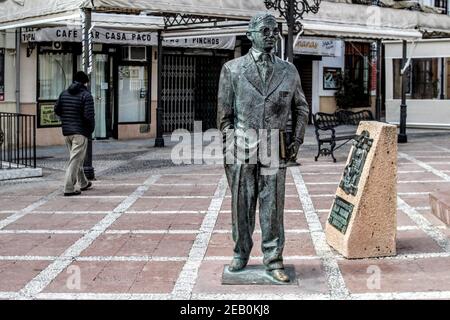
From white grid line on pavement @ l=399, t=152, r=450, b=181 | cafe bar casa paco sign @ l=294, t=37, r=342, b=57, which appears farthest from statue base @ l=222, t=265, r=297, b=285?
cafe bar casa paco sign @ l=294, t=37, r=342, b=57

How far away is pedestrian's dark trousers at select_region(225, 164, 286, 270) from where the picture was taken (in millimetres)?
5684

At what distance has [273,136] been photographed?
5621 mm

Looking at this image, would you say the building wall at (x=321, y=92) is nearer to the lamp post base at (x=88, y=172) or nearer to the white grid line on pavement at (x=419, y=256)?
the lamp post base at (x=88, y=172)

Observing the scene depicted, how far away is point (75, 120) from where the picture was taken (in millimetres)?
10461

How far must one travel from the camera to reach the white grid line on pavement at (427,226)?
7.20 meters

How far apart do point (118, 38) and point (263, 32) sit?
40.0 ft

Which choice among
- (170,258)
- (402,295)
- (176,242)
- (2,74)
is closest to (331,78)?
(2,74)

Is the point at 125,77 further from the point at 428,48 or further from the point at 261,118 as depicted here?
the point at 261,118

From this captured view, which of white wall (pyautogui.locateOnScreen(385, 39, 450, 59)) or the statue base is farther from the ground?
white wall (pyautogui.locateOnScreen(385, 39, 450, 59))

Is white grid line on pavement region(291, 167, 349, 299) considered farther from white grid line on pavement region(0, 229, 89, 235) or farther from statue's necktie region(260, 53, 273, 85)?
white grid line on pavement region(0, 229, 89, 235)

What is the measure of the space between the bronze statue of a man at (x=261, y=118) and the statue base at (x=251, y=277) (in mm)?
54

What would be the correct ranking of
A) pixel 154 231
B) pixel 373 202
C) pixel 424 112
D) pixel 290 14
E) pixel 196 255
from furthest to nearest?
pixel 424 112 → pixel 290 14 → pixel 154 231 → pixel 196 255 → pixel 373 202

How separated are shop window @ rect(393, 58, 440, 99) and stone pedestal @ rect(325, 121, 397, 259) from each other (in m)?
16.3

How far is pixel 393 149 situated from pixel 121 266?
2.72 m
